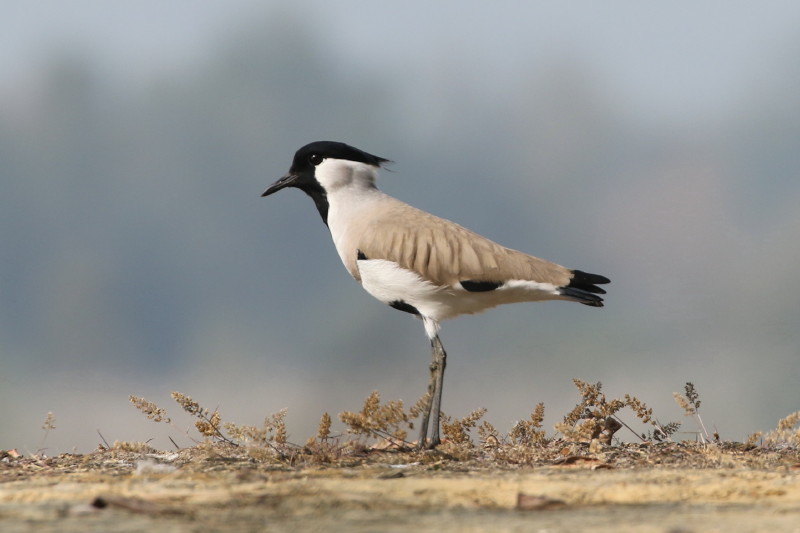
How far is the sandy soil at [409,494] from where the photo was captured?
3363mm

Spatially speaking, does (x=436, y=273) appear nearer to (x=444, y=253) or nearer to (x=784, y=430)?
(x=444, y=253)

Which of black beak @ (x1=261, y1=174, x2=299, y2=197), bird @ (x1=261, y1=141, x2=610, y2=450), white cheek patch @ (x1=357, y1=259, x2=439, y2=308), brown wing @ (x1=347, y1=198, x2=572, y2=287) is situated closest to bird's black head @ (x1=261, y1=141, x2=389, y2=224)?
black beak @ (x1=261, y1=174, x2=299, y2=197)

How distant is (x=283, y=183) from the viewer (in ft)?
26.9

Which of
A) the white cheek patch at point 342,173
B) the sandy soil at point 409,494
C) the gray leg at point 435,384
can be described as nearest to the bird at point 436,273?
the gray leg at point 435,384

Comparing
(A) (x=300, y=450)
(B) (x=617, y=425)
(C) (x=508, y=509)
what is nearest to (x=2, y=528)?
(C) (x=508, y=509)

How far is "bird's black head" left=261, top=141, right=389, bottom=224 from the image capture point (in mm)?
7914

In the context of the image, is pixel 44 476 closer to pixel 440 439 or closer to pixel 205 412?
pixel 205 412

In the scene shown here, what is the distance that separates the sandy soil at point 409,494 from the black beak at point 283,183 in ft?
9.42

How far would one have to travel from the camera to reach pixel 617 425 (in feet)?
22.6

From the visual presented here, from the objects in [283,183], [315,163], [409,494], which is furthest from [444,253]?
[409,494]

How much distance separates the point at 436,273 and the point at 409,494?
280 cm

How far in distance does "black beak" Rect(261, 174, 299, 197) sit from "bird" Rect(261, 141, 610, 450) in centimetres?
106

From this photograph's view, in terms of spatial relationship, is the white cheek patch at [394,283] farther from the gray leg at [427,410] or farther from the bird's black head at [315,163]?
the bird's black head at [315,163]

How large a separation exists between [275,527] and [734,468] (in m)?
3.31
